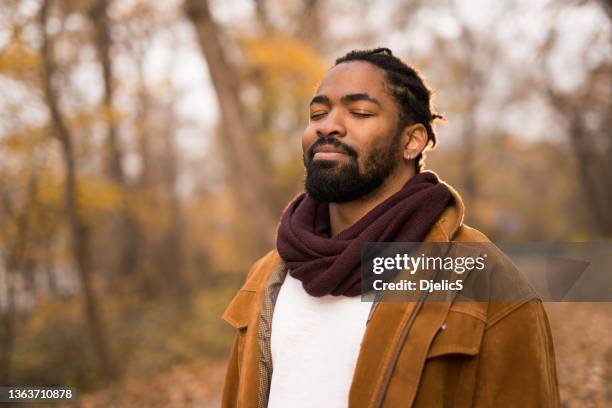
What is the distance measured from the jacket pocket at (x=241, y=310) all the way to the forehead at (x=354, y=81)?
0.97 meters

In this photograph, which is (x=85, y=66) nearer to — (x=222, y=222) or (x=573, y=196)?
(x=222, y=222)

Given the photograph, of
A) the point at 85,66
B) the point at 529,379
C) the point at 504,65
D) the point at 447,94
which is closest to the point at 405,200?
the point at 529,379

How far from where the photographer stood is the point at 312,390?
1.95 metres

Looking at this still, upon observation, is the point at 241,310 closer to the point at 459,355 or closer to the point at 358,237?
the point at 358,237

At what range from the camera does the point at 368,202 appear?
218 cm

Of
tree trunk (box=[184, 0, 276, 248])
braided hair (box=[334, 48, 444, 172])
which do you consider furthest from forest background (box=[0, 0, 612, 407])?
braided hair (box=[334, 48, 444, 172])

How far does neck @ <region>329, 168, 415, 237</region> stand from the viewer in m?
2.17

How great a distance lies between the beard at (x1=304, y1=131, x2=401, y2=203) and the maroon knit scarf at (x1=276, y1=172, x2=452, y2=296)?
0.11 meters

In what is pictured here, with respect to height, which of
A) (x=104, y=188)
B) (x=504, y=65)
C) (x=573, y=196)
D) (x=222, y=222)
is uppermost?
(x=504, y=65)

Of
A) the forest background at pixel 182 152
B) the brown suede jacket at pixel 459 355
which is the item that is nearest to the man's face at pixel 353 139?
the brown suede jacket at pixel 459 355

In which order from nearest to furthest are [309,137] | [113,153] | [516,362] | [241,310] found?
1. [516,362]
2. [309,137]
3. [241,310]
4. [113,153]

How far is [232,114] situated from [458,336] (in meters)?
7.78

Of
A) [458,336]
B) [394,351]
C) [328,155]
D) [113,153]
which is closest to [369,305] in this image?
[394,351]

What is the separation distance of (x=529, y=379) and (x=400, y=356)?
42 cm
